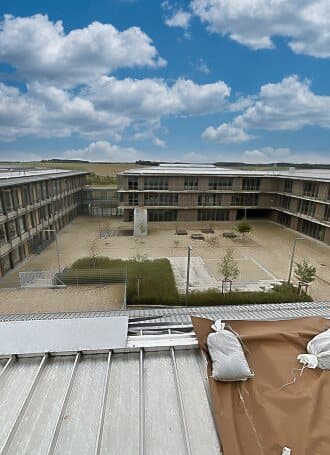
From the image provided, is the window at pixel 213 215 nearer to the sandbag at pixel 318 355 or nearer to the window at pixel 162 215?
the window at pixel 162 215

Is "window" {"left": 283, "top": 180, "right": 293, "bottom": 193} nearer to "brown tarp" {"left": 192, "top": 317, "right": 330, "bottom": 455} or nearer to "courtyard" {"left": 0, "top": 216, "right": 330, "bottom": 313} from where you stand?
"courtyard" {"left": 0, "top": 216, "right": 330, "bottom": 313}

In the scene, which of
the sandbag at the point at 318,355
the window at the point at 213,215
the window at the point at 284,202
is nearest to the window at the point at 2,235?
the sandbag at the point at 318,355

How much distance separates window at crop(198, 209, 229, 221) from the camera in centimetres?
4100

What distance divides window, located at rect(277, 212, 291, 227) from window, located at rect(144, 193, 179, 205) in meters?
16.0

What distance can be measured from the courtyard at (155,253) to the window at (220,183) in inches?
216

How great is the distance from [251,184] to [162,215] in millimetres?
14511

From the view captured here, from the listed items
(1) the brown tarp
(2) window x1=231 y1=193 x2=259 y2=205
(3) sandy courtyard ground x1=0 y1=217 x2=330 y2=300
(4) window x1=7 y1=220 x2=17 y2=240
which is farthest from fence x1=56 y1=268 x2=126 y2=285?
(2) window x1=231 y1=193 x2=259 y2=205

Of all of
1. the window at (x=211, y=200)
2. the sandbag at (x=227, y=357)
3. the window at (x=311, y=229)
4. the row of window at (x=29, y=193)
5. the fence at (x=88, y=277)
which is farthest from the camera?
the window at (x=211, y=200)

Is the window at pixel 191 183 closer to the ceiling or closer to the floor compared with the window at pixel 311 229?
closer to the ceiling

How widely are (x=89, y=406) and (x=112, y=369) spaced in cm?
77

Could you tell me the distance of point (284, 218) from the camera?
39.4 meters

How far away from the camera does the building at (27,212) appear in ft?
70.5

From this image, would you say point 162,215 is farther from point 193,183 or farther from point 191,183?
point 193,183

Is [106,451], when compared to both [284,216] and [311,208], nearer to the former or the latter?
[311,208]
